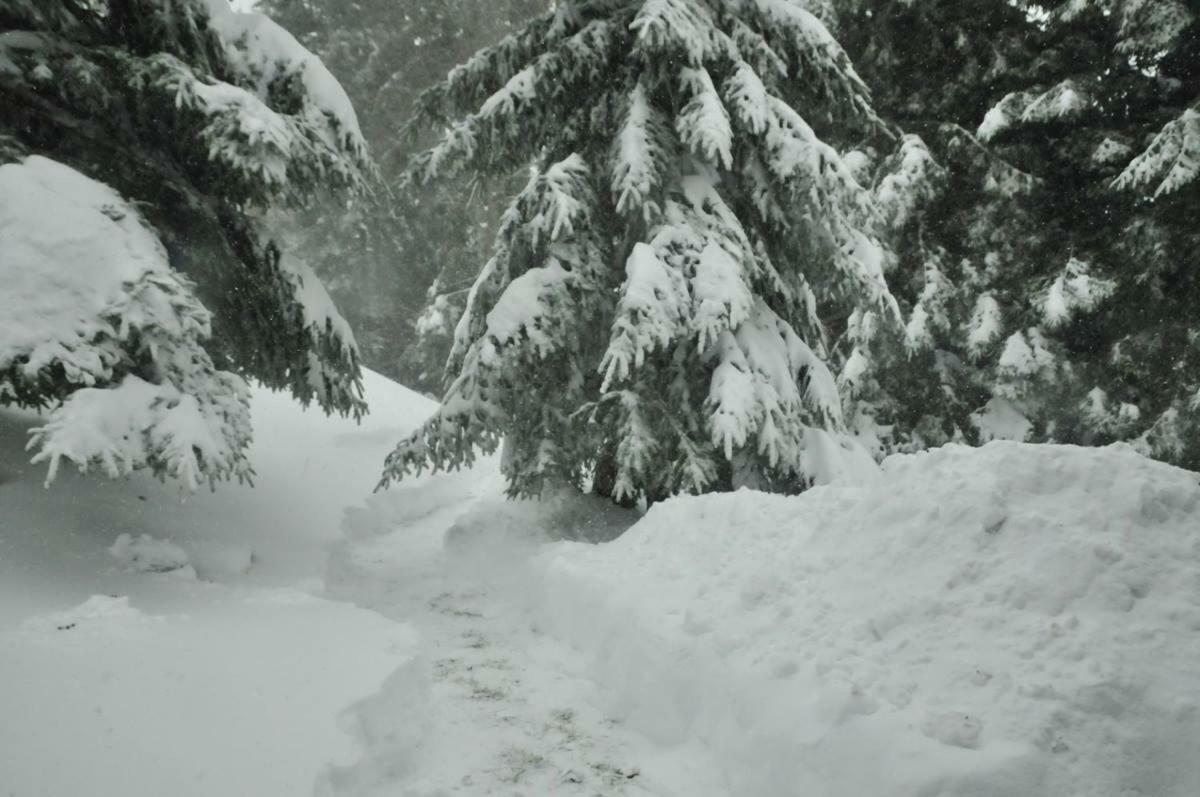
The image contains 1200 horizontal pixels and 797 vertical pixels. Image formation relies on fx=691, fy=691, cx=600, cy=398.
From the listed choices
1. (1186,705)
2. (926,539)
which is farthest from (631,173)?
(1186,705)

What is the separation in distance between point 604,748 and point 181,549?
4.08 metres

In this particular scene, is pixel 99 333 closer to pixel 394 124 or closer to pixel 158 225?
pixel 158 225

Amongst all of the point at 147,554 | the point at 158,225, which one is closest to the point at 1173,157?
the point at 158,225

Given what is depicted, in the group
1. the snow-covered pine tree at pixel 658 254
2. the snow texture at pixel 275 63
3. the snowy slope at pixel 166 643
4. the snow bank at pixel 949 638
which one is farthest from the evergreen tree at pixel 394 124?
the snow bank at pixel 949 638

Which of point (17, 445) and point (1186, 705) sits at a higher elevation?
point (1186, 705)

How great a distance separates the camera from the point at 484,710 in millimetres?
4387

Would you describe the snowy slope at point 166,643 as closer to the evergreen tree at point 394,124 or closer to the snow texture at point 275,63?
the snow texture at point 275,63

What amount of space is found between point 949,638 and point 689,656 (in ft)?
4.90

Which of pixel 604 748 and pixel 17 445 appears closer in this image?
pixel 604 748

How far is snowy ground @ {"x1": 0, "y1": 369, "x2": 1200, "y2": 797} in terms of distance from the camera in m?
2.92

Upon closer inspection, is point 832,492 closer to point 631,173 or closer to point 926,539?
point 926,539

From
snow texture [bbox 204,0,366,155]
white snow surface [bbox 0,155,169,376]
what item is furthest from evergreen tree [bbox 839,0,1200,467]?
white snow surface [bbox 0,155,169,376]

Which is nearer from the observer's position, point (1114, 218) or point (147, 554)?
point (147, 554)

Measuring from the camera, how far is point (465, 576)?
24.6 ft
